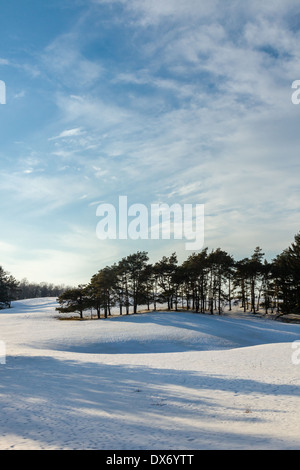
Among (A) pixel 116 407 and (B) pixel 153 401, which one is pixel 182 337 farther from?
(A) pixel 116 407

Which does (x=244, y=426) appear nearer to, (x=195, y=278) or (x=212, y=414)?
(x=212, y=414)

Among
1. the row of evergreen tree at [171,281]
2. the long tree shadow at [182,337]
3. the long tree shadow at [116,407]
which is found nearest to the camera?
the long tree shadow at [116,407]

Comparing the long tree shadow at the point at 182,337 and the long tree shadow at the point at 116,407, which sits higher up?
the long tree shadow at the point at 116,407

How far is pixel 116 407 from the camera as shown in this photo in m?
12.4

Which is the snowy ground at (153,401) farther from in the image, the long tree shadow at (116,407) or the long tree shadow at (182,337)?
the long tree shadow at (182,337)

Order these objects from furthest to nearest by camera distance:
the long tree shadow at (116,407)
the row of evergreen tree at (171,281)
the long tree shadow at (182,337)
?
the row of evergreen tree at (171,281) → the long tree shadow at (182,337) → the long tree shadow at (116,407)

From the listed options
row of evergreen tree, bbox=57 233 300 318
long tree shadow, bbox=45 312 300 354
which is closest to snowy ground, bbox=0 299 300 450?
long tree shadow, bbox=45 312 300 354

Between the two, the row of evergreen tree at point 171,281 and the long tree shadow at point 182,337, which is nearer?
the long tree shadow at point 182,337

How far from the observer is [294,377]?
55.7 ft

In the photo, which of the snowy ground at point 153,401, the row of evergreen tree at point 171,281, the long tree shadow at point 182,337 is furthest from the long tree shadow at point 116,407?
the row of evergreen tree at point 171,281

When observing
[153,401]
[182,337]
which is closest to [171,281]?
[182,337]

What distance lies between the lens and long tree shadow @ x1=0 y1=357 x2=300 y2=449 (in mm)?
9086

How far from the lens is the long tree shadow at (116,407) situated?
9086mm

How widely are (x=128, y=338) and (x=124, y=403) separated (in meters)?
24.0
